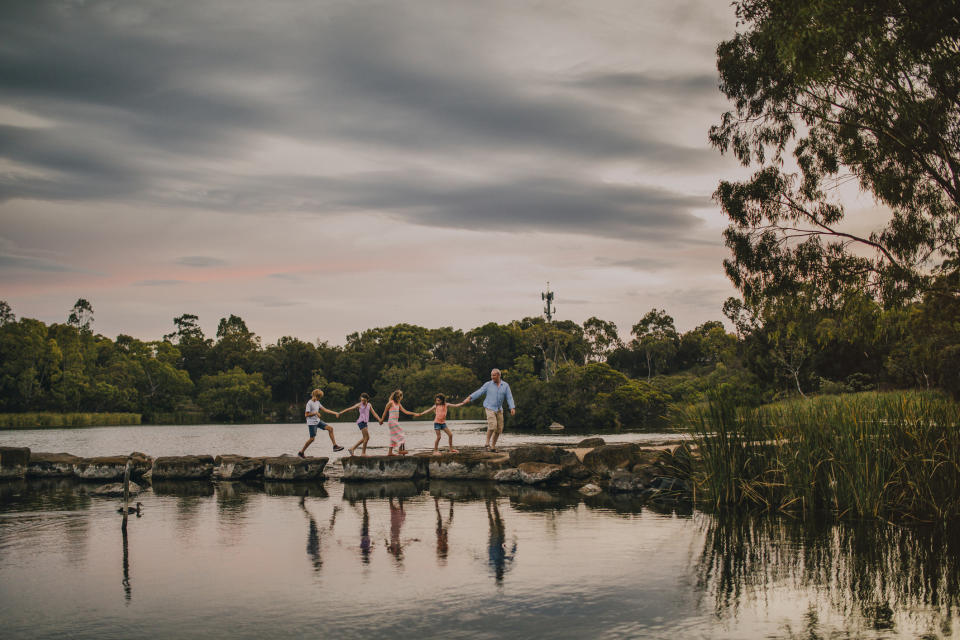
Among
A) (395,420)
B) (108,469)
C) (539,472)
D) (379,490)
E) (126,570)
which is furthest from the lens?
(108,469)

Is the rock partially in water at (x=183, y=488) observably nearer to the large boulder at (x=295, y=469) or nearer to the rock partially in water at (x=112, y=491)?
the rock partially in water at (x=112, y=491)

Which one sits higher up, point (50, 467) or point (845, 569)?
point (50, 467)

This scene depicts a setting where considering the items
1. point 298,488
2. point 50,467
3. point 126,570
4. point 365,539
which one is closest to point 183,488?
point 298,488

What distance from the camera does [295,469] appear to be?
19703 mm

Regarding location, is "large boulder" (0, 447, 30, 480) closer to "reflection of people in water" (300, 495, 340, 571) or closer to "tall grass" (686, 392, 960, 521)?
"reflection of people in water" (300, 495, 340, 571)

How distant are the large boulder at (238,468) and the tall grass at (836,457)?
1245 centimetres

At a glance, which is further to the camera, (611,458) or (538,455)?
(538,455)

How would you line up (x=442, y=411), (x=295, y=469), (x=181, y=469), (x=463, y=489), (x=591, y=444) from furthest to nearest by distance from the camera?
1. (x=591, y=444)
2. (x=181, y=469)
3. (x=295, y=469)
4. (x=442, y=411)
5. (x=463, y=489)

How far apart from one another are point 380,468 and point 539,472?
4244 millimetres

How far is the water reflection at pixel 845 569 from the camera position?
698 centimetres

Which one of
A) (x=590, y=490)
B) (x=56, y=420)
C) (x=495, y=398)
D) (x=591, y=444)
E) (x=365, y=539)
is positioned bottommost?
(x=56, y=420)

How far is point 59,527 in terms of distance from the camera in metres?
12.4

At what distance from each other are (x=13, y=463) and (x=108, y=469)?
328 cm

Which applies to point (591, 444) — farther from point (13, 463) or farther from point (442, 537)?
point (13, 463)
